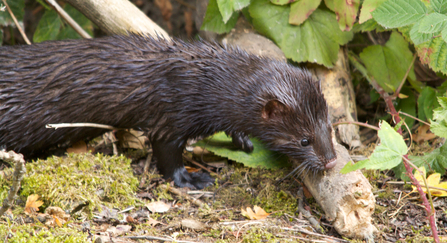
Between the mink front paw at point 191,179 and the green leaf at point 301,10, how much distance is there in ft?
6.84

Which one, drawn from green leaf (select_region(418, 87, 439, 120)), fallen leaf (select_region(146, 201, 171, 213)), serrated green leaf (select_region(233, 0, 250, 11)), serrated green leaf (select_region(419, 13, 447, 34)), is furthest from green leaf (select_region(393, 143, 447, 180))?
serrated green leaf (select_region(233, 0, 250, 11))

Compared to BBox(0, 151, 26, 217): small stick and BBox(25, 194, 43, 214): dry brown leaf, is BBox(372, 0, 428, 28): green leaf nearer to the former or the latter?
BBox(0, 151, 26, 217): small stick

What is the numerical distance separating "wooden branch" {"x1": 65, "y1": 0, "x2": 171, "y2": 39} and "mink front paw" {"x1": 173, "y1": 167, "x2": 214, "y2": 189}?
5.68 feet

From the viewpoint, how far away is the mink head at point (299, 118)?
3787 millimetres

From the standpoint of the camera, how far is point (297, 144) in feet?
12.7

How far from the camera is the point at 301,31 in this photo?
4746 millimetres

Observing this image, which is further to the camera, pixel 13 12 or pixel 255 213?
pixel 13 12

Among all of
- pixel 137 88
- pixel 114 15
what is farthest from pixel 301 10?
pixel 114 15

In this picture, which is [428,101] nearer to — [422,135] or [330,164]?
[422,135]

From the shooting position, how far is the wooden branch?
4934 millimetres

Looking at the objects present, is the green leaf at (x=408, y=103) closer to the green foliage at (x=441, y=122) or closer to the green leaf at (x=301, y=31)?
the green leaf at (x=301, y=31)

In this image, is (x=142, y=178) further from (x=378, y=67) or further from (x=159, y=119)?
(x=378, y=67)

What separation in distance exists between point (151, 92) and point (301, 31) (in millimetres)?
1933

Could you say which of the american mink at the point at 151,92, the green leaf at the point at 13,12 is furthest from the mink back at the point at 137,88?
the green leaf at the point at 13,12
